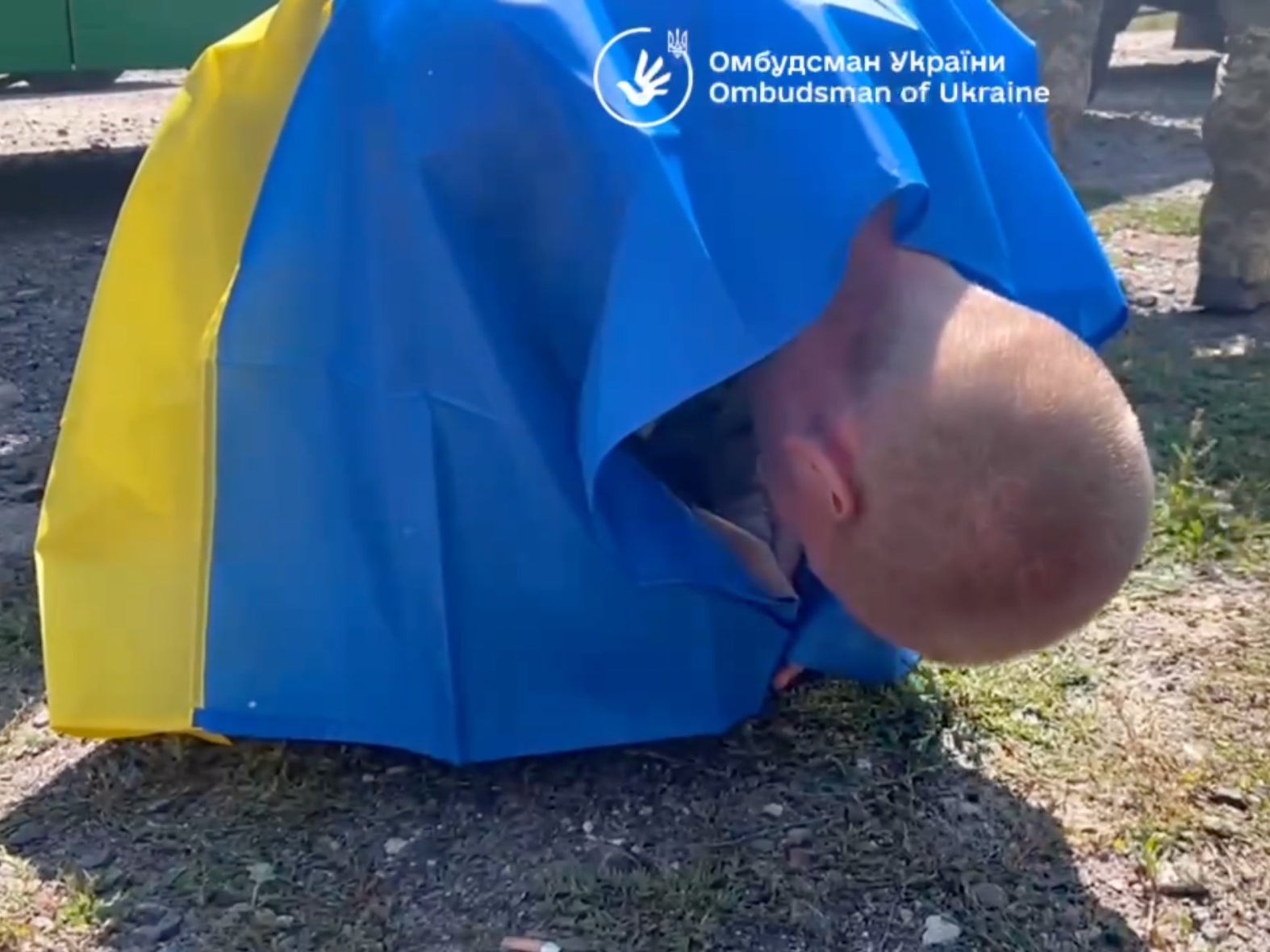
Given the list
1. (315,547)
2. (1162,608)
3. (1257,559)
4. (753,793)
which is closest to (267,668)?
(315,547)

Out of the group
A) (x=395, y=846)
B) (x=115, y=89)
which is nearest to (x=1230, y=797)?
(x=395, y=846)

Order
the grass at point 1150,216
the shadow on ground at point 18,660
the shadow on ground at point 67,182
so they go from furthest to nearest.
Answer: the shadow on ground at point 67,182 < the grass at point 1150,216 < the shadow on ground at point 18,660

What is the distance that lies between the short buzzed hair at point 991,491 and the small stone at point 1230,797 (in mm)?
568

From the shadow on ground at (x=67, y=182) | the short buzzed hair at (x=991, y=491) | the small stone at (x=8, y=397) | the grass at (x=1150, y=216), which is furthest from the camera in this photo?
the shadow on ground at (x=67, y=182)

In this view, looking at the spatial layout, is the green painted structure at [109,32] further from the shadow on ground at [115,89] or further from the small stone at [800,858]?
the small stone at [800,858]

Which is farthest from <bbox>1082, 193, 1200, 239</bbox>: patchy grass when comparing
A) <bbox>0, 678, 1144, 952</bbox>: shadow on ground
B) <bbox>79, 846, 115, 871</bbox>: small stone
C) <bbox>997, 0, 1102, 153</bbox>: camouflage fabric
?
<bbox>79, 846, 115, 871</bbox>: small stone

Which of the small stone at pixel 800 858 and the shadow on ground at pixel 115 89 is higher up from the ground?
the small stone at pixel 800 858

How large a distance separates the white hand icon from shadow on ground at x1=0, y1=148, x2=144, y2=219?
3.73m

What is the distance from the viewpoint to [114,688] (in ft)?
6.17

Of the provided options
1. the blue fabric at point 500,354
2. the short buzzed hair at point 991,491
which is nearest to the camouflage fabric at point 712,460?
the blue fabric at point 500,354

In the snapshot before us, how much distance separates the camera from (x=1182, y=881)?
5.75 ft

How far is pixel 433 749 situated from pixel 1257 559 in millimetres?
1273

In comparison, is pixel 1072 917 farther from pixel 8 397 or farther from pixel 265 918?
pixel 8 397

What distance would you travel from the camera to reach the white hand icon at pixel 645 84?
1.59 m
